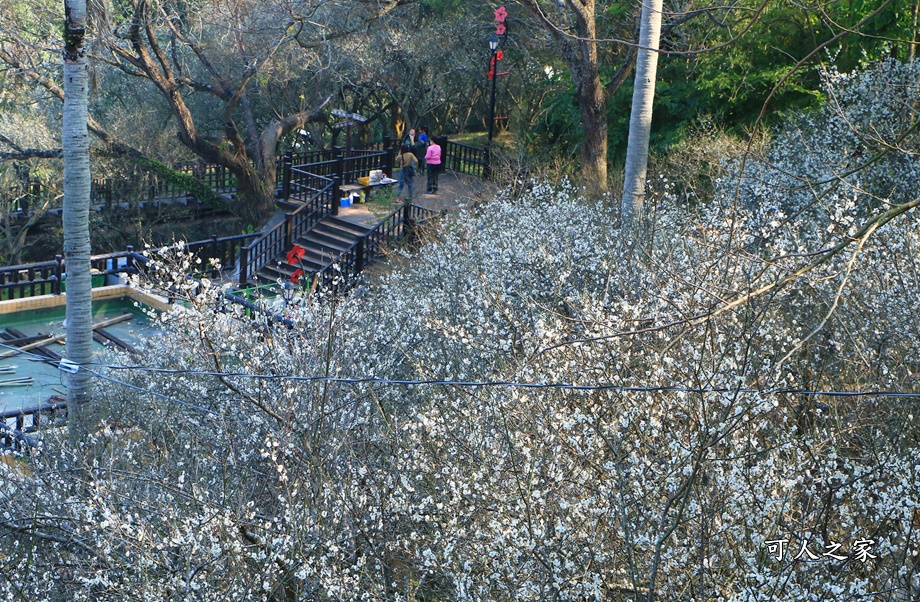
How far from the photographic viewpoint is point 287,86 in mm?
29000

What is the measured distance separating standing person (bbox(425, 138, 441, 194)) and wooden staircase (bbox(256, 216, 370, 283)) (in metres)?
2.63

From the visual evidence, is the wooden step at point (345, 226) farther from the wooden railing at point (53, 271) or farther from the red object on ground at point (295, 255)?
the wooden railing at point (53, 271)

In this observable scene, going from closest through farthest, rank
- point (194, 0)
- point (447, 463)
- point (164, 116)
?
point (447, 463) → point (194, 0) → point (164, 116)

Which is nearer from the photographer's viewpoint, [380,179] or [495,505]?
[495,505]

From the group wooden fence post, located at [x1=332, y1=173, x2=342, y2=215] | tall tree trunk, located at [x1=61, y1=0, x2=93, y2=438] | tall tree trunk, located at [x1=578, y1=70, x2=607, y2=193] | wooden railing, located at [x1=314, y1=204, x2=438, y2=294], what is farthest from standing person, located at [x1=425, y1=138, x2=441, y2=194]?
tall tree trunk, located at [x1=61, y1=0, x2=93, y2=438]

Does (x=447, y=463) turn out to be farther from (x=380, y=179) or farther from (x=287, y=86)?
(x=287, y=86)

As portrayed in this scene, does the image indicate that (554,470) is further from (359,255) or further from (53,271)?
(53,271)

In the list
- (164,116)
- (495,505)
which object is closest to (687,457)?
(495,505)

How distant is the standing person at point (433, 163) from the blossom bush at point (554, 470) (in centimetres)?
1275

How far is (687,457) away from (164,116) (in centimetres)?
2598

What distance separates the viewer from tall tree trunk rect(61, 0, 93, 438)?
Result: 11.0 meters

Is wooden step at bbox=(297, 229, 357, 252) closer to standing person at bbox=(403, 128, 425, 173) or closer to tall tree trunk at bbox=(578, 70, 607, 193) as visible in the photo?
standing person at bbox=(403, 128, 425, 173)

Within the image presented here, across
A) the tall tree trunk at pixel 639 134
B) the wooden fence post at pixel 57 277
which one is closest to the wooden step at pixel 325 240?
the wooden fence post at pixel 57 277

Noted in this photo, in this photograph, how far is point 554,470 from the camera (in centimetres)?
537
